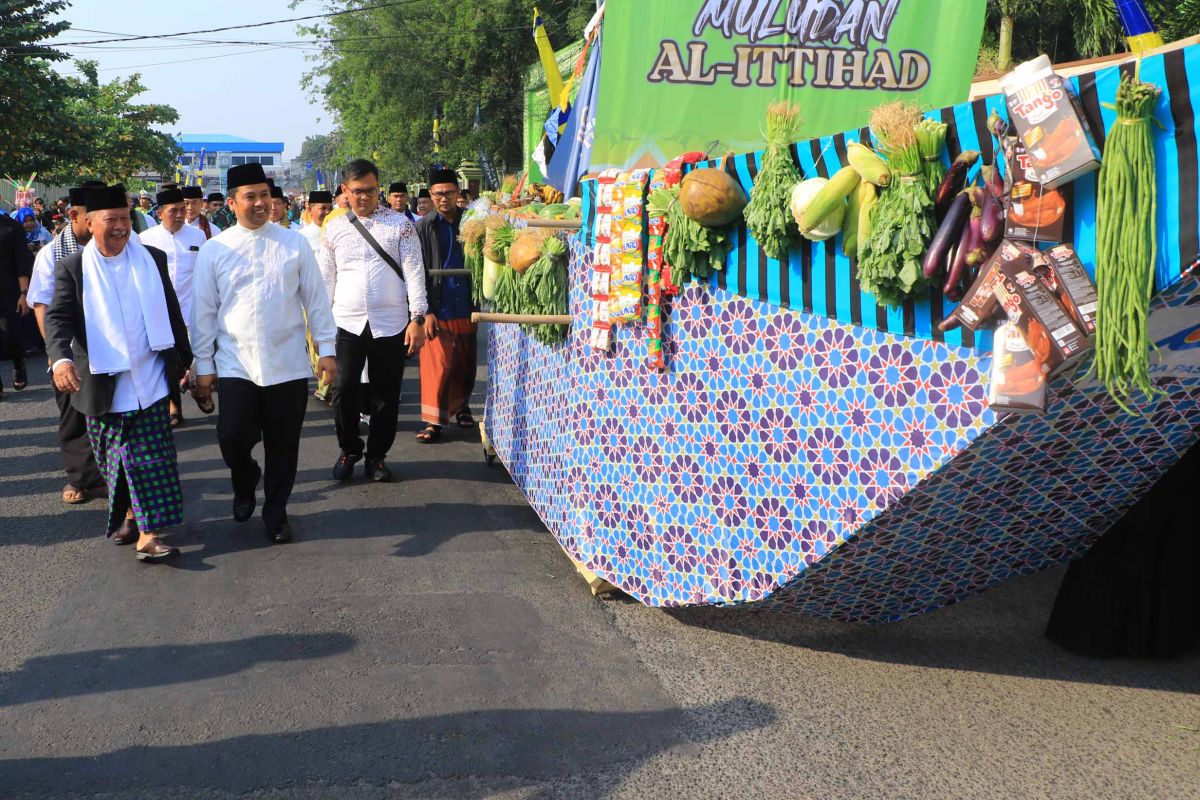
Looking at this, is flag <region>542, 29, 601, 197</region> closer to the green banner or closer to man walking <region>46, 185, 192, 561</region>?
the green banner

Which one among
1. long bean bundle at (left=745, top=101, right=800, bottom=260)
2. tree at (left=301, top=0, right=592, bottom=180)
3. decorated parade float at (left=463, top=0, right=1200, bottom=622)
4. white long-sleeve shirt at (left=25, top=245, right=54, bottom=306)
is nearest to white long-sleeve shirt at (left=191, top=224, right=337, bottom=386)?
decorated parade float at (left=463, top=0, right=1200, bottom=622)

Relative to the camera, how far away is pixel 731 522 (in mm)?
4188

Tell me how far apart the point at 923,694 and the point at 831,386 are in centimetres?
125

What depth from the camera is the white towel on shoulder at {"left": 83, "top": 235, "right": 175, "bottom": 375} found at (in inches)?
216

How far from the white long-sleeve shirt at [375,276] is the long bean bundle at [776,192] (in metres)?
3.44

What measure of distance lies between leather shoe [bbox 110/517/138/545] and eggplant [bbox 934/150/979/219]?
440 cm

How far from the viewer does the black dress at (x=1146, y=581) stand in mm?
4152

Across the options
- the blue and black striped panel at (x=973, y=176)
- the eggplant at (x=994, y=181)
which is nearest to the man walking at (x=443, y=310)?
the blue and black striped panel at (x=973, y=176)

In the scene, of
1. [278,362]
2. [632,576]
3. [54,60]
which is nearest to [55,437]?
[278,362]

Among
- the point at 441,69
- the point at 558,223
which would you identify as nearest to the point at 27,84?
the point at 441,69

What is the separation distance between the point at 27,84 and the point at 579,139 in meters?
23.8

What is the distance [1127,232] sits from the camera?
8.82ft

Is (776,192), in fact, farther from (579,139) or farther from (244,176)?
(244,176)

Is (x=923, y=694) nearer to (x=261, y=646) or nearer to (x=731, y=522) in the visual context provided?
(x=731, y=522)
